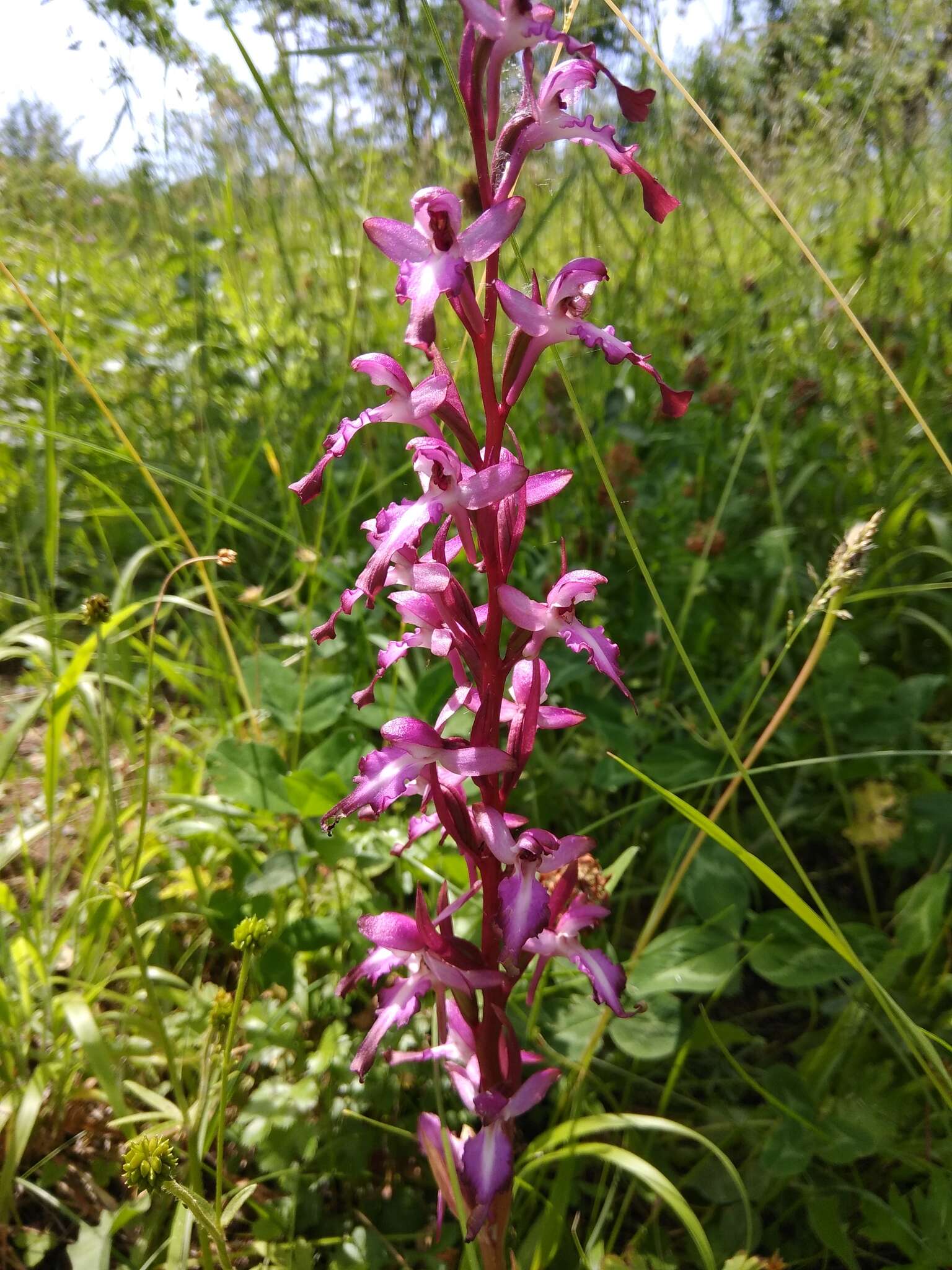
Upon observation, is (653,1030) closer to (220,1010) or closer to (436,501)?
(220,1010)

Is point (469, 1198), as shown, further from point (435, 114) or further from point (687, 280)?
point (687, 280)

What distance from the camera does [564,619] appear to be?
2.88 feet

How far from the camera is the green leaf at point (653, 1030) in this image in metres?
1.16

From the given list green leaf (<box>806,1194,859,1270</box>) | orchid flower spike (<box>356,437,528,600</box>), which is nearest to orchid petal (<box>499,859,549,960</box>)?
orchid flower spike (<box>356,437,528,600</box>)

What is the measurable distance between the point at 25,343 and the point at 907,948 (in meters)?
2.97

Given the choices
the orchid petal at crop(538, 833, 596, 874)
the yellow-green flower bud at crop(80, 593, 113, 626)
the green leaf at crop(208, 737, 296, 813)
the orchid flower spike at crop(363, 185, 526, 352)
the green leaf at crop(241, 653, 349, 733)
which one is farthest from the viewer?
the green leaf at crop(241, 653, 349, 733)

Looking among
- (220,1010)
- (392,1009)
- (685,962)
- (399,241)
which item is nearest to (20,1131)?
(220,1010)

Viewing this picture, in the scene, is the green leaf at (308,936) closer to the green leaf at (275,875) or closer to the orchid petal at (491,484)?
the green leaf at (275,875)

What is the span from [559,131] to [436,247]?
171 mm

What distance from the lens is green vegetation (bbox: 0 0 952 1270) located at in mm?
1189

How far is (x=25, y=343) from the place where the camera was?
272cm

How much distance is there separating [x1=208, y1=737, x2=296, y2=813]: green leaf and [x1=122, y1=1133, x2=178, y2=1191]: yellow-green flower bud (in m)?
0.58

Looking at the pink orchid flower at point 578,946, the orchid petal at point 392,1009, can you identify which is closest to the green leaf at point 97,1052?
the orchid petal at point 392,1009

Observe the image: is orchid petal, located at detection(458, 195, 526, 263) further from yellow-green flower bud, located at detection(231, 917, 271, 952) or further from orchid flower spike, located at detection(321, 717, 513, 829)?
yellow-green flower bud, located at detection(231, 917, 271, 952)
